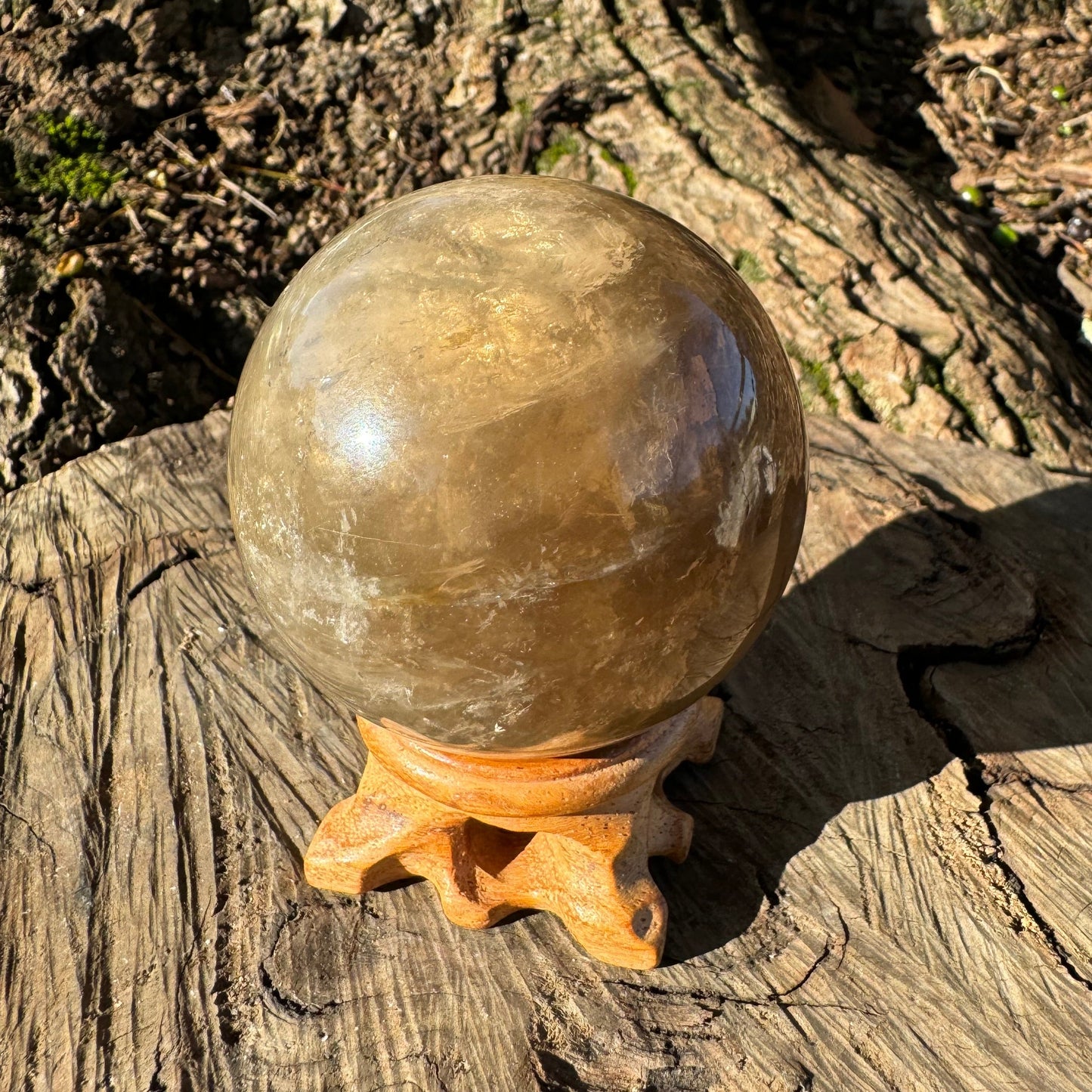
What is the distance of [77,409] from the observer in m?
2.91

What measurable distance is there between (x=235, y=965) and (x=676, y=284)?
1.28 m

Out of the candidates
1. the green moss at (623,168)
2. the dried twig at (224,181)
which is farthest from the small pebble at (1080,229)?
the dried twig at (224,181)

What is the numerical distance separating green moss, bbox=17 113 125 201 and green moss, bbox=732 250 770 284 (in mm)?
1917

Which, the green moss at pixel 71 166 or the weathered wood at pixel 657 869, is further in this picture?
the green moss at pixel 71 166

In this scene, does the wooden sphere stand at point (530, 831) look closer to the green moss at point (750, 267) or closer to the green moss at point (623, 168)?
the green moss at point (750, 267)

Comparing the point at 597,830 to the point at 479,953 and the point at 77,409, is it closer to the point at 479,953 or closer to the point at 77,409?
the point at 479,953

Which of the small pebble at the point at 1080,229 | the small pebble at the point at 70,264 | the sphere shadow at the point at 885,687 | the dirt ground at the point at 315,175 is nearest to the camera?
the sphere shadow at the point at 885,687

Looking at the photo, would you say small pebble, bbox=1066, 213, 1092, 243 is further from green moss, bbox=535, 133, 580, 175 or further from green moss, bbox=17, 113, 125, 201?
green moss, bbox=17, 113, 125, 201

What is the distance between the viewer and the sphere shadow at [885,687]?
2.11 meters

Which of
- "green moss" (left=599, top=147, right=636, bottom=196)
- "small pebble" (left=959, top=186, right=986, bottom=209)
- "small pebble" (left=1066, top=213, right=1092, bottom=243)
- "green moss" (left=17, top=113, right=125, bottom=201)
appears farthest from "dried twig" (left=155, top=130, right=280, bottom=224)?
"small pebble" (left=1066, top=213, right=1092, bottom=243)

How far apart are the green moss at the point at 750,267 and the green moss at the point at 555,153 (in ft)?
Answer: 2.39

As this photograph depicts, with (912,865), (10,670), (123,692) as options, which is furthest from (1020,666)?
(10,670)

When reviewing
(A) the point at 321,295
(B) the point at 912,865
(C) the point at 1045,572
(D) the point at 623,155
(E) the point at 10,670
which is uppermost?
(A) the point at 321,295

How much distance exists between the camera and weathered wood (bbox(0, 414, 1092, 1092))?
5.76ft
